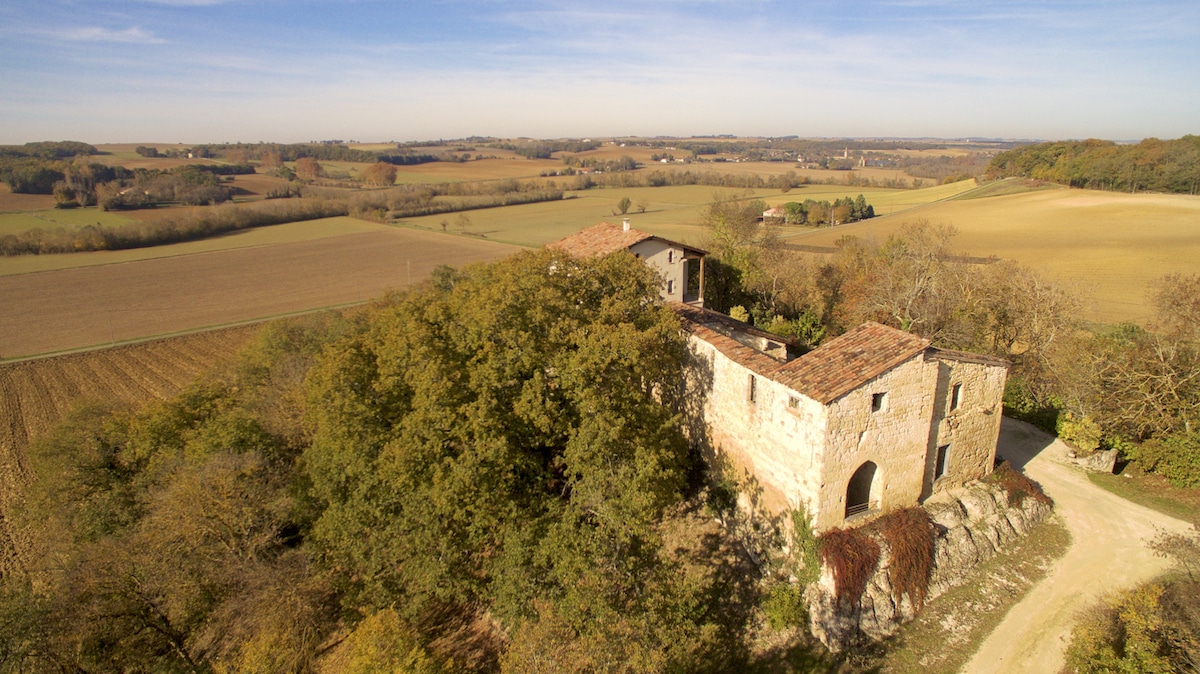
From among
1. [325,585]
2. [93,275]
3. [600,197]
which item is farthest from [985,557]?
[600,197]

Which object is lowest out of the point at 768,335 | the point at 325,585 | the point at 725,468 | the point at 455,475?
the point at 325,585

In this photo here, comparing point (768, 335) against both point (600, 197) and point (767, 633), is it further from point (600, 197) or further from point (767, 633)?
point (600, 197)

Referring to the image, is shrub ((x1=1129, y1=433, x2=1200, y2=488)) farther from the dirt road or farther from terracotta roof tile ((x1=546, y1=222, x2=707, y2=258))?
terracotta roof tile ((x1=546, y1=222, x2=707, y2=258))

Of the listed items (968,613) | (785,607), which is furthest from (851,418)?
(968,613)

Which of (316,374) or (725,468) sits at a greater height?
(316,374)

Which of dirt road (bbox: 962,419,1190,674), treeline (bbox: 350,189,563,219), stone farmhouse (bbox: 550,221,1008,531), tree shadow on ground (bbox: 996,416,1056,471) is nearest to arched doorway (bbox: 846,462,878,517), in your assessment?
stone farmhouse (bbox: 550,221,1008,531)

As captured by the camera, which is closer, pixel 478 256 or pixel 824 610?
pixel 824 610

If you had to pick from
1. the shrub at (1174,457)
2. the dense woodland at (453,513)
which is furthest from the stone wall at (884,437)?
the shrub at (1174,457)
